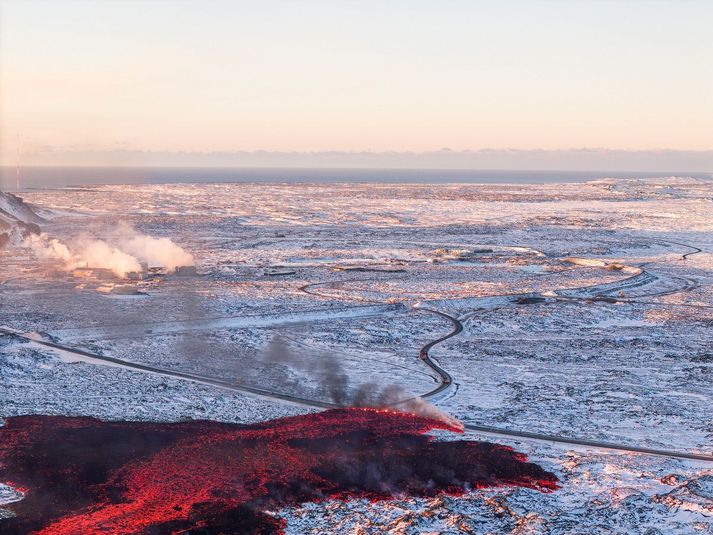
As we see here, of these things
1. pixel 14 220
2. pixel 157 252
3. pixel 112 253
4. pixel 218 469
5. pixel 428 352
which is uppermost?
pixel 14 220

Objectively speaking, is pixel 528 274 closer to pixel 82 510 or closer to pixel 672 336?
pixel 672 336

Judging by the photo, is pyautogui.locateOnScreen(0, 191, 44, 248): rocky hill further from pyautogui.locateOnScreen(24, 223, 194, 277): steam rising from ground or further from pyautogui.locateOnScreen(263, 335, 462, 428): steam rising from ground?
pyautogui.locateOnScreen(263, 335, 462, 428): steam rising from ground

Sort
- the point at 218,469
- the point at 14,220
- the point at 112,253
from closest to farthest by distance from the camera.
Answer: the point at 218,469 → the point at 112,253 → the point at 14,220

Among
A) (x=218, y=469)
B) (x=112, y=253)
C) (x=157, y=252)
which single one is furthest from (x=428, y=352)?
(x=157, y=252)

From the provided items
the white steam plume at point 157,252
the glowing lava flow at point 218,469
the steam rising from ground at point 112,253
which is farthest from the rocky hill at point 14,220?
the glowing lava flow at point 218,469

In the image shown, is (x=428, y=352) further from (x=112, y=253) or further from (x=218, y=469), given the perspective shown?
(x=112, y=253)

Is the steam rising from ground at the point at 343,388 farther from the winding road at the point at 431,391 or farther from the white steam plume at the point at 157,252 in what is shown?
the white steam plume at the point at 157,252

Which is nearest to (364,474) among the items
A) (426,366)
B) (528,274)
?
(426,366)
